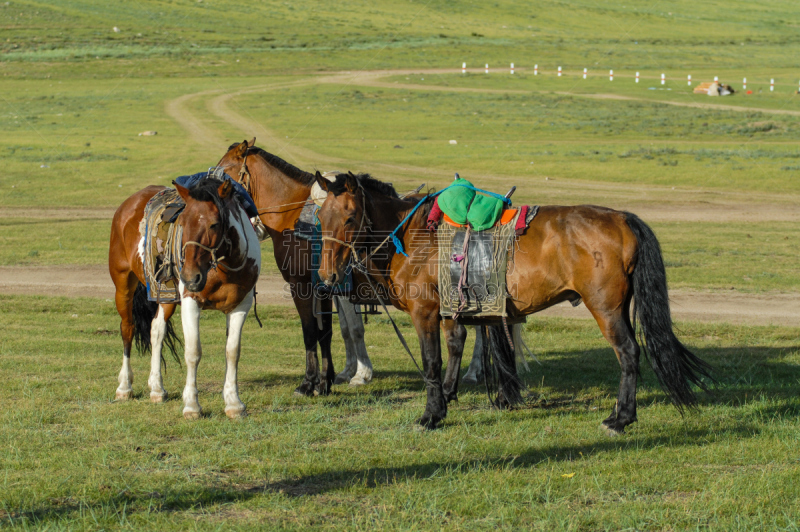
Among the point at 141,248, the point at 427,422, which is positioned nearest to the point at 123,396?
the point at 141,248

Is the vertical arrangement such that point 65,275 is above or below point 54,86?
below

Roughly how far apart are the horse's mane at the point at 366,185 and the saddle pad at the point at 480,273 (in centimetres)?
83

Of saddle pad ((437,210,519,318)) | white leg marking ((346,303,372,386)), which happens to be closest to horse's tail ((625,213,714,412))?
saddle pad ((437,210,519,318))

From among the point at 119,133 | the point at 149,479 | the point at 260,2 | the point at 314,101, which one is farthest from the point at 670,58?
the point at 149,479

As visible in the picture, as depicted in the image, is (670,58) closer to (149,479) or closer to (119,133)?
(119,133)

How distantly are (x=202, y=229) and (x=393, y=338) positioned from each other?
489cm

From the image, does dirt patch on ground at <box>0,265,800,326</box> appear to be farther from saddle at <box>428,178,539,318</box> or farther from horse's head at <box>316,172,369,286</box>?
saddle at <box>428,178,539,318</box>

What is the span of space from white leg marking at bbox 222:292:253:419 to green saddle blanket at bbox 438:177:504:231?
79.9 inches

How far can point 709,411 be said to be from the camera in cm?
704

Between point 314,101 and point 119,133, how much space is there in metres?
13.3

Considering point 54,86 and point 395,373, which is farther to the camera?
point 54,86

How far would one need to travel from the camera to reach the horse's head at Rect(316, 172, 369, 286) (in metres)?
6.58

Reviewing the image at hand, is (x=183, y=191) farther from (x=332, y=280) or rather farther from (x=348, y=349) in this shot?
(x=348, y=349)

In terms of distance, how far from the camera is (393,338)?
1109 cm
